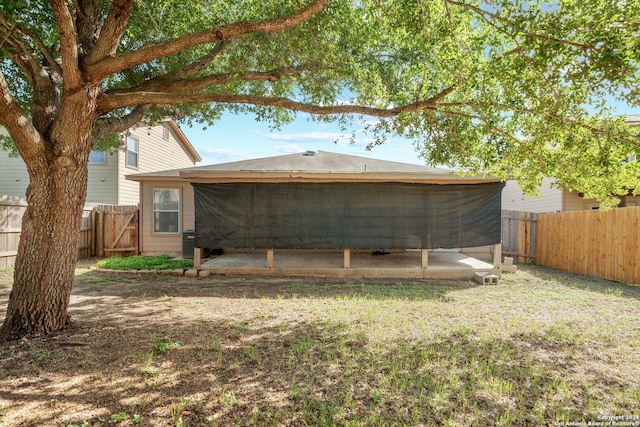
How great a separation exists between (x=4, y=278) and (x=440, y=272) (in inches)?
427

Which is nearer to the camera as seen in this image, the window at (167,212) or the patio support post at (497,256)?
the patio support post at (497,256)

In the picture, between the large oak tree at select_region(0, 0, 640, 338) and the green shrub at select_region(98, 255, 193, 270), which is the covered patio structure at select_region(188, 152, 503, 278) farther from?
the large oak tree at select_region(0, 0, 640, 338)

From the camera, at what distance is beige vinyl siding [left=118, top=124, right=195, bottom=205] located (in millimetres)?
13516

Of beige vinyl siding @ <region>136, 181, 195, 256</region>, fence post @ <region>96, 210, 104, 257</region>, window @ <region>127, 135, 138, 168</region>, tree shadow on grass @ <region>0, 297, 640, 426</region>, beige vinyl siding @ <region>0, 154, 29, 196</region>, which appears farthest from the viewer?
window @ <region>127, 135, 138, 168</region>

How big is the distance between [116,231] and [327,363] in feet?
36.1

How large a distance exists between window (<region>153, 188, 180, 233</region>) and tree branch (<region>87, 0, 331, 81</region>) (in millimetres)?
7755

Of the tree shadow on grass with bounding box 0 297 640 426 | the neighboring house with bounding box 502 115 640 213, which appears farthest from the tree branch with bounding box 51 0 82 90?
the neighboring house with bounding box 502 115 640 213

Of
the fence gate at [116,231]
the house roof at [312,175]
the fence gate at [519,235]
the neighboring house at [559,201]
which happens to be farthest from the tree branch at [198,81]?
Result: the neighboring house at [559,201]

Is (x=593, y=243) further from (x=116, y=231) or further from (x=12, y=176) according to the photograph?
(x=12, y=176)

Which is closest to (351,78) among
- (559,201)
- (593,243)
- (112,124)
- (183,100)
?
(183,100)

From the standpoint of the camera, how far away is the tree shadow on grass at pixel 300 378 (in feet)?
8.27

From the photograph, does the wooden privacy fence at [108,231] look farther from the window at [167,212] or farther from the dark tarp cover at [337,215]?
the dark tarp cover at [337,215]

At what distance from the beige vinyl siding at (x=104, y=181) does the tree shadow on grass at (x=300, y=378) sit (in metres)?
10.5

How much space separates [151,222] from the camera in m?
11.0
